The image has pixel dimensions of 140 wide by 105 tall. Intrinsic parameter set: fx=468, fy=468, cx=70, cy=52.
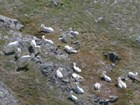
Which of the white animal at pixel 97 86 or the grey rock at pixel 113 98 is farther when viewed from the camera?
the white animal at pixel 97 86

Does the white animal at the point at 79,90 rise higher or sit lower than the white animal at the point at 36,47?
lower

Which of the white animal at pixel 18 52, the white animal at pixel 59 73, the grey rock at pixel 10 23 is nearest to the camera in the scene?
the white animal at pixel 59 73

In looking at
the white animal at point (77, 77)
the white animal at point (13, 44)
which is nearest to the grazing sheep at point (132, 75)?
the white animal at point (77, 77)

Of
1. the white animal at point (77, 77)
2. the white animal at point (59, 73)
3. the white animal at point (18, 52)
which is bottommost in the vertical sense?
the white animal at point (77, 77)

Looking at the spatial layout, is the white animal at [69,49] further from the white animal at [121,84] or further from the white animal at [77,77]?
the white animal at [121,84]

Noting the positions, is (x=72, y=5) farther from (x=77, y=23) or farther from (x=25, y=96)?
(x=25, y=96)

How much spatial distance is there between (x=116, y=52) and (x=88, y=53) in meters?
2.91

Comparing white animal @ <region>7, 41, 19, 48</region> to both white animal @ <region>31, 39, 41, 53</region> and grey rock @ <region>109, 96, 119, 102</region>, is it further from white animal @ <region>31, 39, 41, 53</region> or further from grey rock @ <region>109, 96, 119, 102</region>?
grey rock @ <region>109, 96, 119, 102</region>

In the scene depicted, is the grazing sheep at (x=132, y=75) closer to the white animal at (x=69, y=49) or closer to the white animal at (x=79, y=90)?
the white animal at (x=79, y=90)

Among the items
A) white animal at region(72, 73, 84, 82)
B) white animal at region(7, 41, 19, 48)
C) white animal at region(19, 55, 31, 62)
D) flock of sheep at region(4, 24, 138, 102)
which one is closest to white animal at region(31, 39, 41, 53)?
flock of sheep at region(4, 24, 138, 102)

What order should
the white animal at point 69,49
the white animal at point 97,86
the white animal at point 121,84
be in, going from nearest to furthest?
the white animal at point 97,86 < the white animal at point 121,84 < the white animal at point 69,49

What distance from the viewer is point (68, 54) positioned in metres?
43.3

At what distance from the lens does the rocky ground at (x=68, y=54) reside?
38250 mm

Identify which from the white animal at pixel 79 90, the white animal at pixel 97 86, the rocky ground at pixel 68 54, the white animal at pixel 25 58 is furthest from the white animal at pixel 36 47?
the white animal at pixel 97 86
